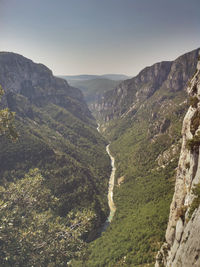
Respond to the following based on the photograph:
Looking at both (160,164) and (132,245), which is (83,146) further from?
(132,245)

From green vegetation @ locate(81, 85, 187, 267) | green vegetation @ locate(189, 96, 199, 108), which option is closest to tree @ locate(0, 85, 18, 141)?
green vegetation @ locate(81, 85, 187, 267)

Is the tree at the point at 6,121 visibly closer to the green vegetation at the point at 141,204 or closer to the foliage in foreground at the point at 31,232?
the foliage in foreground at the point at 31,232

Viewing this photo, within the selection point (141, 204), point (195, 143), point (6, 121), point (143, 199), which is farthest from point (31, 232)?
point (143, 199)

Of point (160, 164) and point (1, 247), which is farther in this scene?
point (160, 164)

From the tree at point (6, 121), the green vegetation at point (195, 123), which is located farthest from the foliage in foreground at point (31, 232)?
the green vegetation at point (195, 123)

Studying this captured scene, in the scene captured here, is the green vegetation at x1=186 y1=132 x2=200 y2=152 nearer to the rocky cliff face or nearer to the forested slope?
the rocky cliff face

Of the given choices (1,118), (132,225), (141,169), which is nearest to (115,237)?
(132,225)
